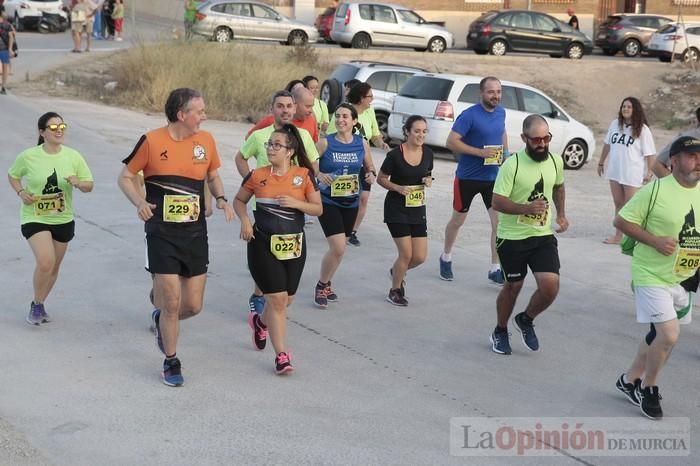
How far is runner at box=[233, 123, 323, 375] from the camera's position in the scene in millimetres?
7070

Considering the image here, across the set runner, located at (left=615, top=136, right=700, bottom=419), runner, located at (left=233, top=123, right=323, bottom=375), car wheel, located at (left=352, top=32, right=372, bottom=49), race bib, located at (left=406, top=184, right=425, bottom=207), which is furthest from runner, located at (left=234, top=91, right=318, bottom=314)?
car wheel, located at (left=352, top=32, right=372, bottom=49)

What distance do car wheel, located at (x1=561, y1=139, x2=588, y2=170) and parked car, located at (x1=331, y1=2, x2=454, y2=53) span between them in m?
14.9

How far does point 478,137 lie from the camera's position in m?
10.1

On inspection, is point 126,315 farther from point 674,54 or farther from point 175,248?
point 674,54

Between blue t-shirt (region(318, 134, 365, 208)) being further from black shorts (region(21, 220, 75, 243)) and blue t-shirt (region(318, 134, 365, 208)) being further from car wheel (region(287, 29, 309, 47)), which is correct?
car wheel (region(287, 29, 309, 47))

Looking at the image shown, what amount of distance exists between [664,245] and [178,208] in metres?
3.01

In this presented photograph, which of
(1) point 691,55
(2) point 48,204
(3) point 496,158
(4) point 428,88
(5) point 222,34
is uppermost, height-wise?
(1) point 691,55

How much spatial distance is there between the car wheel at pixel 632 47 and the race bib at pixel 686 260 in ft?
117

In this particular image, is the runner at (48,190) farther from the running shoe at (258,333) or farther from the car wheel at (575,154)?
the car wheel at (575,154)

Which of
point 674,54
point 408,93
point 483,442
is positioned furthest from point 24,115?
point 674,54

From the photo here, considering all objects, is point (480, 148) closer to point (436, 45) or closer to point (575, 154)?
point (575, 154)

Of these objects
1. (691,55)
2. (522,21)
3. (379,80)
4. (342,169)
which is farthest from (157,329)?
(691,55)

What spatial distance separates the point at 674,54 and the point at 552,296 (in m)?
32.4

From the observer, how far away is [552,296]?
25.1ft
